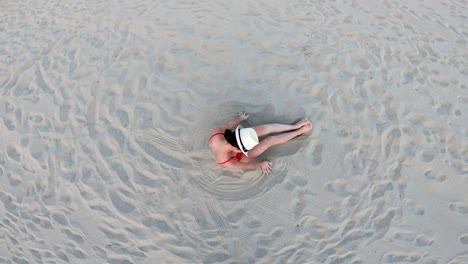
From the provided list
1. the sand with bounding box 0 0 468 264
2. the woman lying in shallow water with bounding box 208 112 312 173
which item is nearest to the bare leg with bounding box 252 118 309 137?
the woman lying in shallow water with bounding box 208 112 312 173

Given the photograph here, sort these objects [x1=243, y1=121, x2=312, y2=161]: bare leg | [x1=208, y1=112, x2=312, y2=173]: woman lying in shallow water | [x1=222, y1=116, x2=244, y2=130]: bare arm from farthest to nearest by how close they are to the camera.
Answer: [x1=222, y1=116, x2=244, y2=130]: bare arm → [x1=243, y1=121, x2=312, y2=161]: bare leg → [x1=208, y1=112, x2=312, y2=173]: woman lying in shallow water

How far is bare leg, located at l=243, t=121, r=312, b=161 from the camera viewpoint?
404 cm

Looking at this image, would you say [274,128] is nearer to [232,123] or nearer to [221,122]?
[232,123]

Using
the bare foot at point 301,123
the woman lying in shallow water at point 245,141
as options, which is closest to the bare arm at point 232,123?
the woman lying in shallow water at point 245,141

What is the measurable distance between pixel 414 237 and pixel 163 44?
4.11 meters

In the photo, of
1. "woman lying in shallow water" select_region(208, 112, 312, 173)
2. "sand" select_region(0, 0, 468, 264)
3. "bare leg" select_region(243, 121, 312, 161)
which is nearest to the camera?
"woman lying in shallow water" select_region(208, 112, 312, 173)

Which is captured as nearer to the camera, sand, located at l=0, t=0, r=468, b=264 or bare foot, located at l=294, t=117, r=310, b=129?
sand, located at l=0, t=0, r=468, b=264

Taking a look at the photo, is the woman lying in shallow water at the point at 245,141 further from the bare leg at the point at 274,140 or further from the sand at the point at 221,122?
the sand at the point at 221,122

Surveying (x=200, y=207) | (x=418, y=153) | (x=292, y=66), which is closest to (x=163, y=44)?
(x=292, y=66)

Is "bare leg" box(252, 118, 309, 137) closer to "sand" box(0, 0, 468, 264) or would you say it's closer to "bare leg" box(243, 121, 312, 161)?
"bare leg" box(243, 121, 312, 161)

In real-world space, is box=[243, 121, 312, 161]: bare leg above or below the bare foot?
below

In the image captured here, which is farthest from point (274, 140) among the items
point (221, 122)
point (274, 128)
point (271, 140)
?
point (221, 122)

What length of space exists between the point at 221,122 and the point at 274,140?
75cm

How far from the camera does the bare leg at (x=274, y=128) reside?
4094 millimetres
